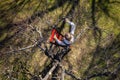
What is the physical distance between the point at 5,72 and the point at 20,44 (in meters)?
1.04

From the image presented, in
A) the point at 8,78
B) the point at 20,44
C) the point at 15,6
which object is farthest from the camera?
the point at 15,6

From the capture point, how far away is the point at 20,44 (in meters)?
9.93

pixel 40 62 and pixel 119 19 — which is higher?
pixel 119 19

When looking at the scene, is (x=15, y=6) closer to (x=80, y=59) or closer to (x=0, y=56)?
(x=0, y=56)

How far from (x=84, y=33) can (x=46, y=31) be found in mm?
1226

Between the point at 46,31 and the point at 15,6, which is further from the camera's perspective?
the point at 15,6

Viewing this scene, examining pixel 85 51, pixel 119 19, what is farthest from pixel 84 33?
pixel 119 19

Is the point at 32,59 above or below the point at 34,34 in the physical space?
below

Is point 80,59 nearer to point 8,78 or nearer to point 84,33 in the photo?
point 84,33

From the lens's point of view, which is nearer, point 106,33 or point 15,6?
point 106,33

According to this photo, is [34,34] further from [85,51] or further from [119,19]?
[119,19]

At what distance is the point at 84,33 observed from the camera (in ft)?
31.9

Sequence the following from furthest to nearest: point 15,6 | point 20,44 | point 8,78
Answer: point 15,6 < point 20,44 < point 8,78

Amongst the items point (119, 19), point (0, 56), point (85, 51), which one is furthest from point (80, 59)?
point (0, 56)
